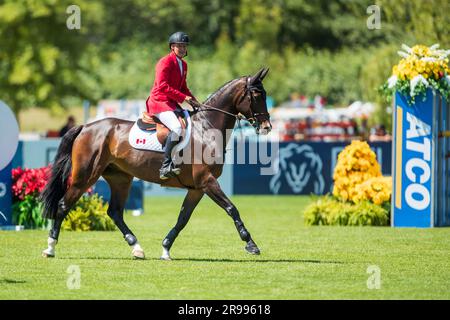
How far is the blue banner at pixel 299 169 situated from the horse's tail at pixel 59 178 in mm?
12733

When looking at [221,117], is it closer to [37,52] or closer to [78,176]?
[78,176]

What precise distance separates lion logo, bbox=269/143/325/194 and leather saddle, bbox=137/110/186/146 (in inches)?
543

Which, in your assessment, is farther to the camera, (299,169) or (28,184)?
(299,169)

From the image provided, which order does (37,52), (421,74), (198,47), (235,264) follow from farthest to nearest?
(198,47) → (37,52) → (421,74) → (235,264)

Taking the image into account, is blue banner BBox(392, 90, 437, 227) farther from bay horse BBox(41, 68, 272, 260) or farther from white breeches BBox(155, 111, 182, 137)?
white breeches BBox(155, 111, 182, 137)

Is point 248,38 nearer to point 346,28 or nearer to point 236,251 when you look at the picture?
point 346,28

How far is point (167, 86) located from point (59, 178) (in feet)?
7.34

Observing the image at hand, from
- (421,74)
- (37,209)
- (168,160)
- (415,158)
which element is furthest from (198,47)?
(168,160)

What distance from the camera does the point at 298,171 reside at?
27.6 meters

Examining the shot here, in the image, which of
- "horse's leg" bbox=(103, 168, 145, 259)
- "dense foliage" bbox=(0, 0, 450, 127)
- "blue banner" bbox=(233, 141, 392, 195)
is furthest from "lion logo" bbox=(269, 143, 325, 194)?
"horse's leg" bbox=(103, 168, 145, 259)

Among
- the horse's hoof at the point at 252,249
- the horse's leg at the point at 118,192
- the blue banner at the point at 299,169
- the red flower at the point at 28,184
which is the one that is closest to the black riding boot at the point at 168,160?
the horse's leg at the point at 118,192

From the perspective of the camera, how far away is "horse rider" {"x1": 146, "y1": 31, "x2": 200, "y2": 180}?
12891mm

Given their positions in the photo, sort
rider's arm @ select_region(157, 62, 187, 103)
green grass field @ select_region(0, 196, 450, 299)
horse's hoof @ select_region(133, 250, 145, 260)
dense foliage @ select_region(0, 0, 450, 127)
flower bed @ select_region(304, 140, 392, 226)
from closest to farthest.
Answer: green grass field @ select_region(0, 196, 450, 299), rider's arm @ select_region(157, 62, 187, 103), horse's hoof @ select_region(133, 250, 145, 260), flower bed @ select_region(304, 140, 392, 226), dense foliage @ select_region(0, 0, 450, 127)
